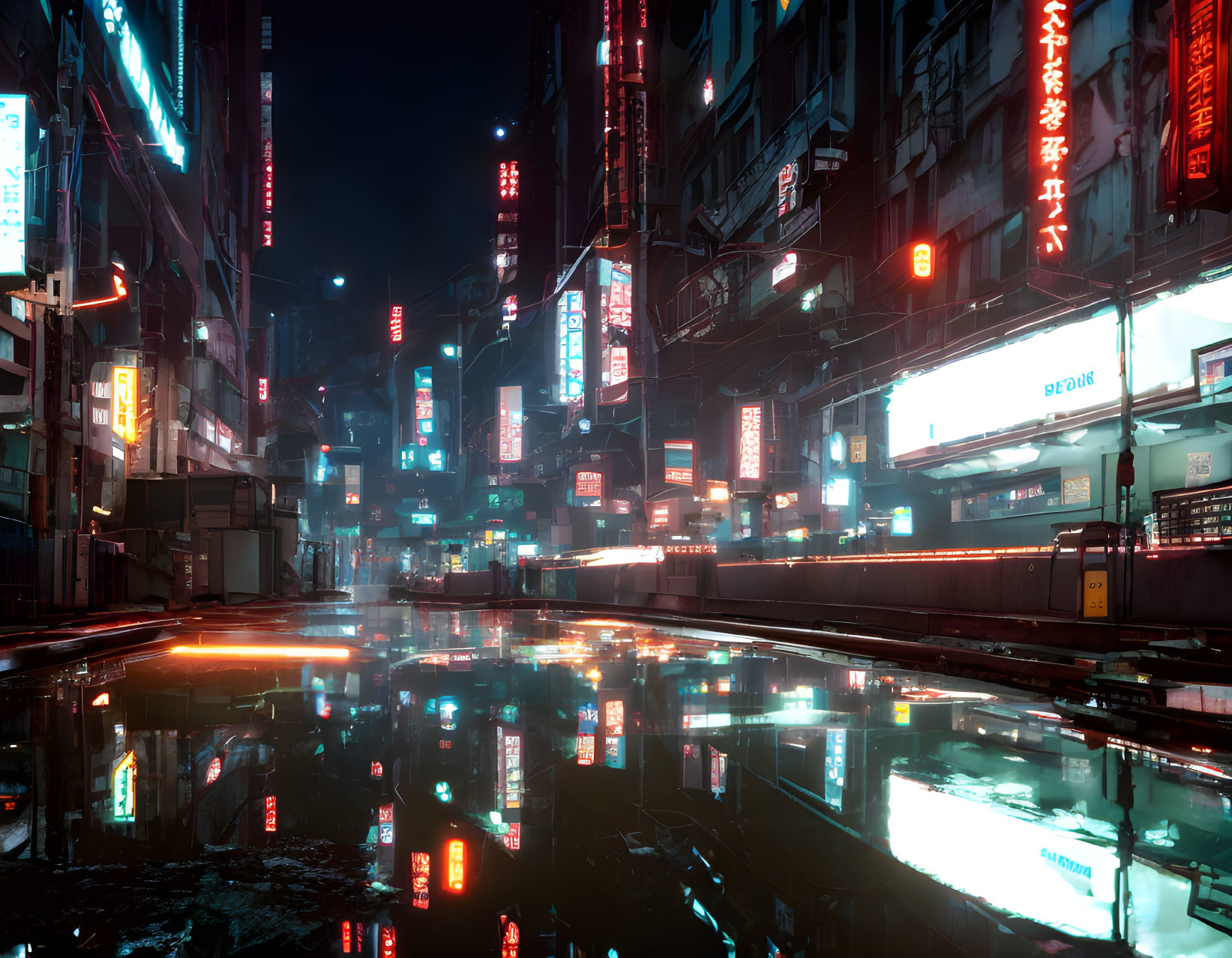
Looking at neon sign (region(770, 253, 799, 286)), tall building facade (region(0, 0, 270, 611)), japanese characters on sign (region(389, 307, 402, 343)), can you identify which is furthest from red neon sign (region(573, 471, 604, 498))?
japanese characters on sign (region(389, 307, 402, 343))

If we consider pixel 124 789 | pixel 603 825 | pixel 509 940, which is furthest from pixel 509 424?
pixel 509 940

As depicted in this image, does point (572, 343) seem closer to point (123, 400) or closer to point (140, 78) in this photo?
point (140, 78)

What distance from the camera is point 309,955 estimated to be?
2.47 m

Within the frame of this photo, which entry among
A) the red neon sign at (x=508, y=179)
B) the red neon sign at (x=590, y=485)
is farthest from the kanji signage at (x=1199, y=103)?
the red neon sign at (x=508, y=179)

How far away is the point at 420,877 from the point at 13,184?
67.8 ft

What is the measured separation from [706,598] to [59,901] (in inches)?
840

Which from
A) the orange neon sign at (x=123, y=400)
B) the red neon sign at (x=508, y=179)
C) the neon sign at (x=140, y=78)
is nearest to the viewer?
the orange neon sign at (x=123, y=400)

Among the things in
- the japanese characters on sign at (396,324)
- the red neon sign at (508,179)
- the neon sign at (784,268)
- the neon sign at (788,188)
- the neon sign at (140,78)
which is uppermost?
the red neon sign at (508,179)

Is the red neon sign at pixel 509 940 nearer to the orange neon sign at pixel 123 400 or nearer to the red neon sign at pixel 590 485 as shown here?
the orange neon sign at pixel 123 400

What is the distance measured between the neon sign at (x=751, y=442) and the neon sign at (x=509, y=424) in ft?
107

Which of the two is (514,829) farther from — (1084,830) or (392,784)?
(1084,830)

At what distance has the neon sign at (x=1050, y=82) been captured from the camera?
18.0 metres

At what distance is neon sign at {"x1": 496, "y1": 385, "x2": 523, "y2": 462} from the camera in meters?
64.6

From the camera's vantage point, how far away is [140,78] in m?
30.6
